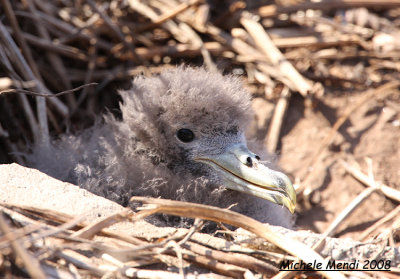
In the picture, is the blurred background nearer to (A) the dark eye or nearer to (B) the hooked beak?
(B) the hooked beak

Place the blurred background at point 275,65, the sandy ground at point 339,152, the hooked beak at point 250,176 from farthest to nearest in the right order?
1. the blurred background at point 275,65
2. the sandy ground at point 339,152
3. the hooked beak at point 250,176

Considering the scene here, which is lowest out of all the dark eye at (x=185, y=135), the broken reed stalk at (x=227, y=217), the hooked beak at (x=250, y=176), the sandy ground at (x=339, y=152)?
the broken reed stalk at (x=227, y=217)

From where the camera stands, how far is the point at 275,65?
3.27 metres

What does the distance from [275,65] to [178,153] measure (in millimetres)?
1209

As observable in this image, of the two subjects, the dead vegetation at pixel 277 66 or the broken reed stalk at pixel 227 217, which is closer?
the broken reed stalk at pixel 227 217

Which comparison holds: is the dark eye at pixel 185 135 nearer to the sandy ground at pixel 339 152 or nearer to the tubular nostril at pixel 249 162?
the tubular nostril at pixel 249 162

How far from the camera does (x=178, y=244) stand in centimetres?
163

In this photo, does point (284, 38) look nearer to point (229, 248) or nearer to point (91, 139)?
point (91, 139)

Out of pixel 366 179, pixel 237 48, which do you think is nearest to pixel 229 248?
pixel 366 179

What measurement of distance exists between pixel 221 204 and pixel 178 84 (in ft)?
2.06

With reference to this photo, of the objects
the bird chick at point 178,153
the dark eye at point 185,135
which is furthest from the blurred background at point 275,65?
the dark eye at point 185,135

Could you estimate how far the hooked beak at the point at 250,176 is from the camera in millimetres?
2121

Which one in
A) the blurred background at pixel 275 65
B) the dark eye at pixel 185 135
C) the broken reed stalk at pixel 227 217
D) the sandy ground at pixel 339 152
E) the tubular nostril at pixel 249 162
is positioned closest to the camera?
the broken reed stalk at pixel 227 217

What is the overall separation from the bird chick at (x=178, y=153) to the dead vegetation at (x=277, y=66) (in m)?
0.52
